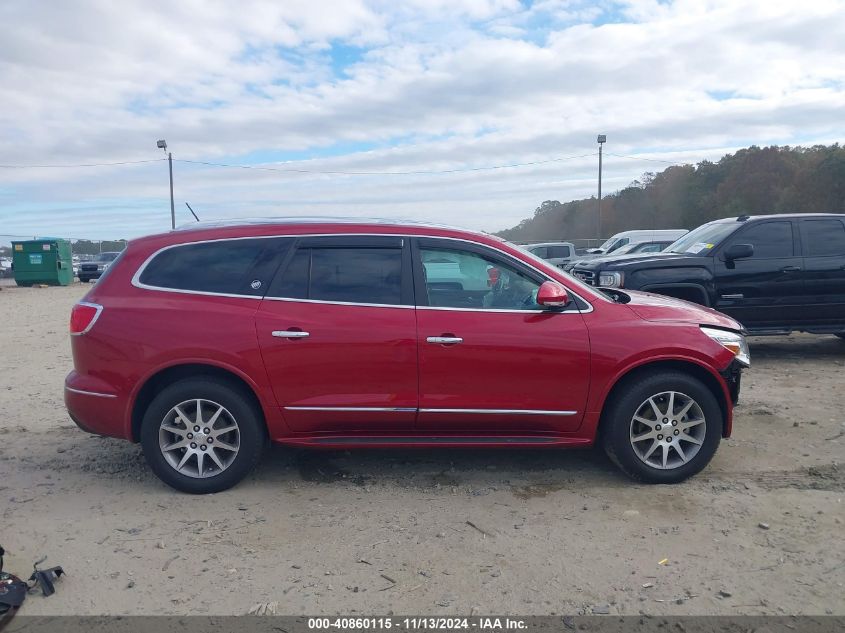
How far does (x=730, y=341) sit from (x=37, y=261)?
3001 cm

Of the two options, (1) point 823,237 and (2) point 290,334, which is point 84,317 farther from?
(1) point 823,237

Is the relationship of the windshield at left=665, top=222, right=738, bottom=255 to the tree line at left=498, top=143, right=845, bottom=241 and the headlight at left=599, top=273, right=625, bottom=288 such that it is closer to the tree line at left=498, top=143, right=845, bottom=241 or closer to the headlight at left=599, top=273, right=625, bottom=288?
the headlight at left=599, top=273, right=625, bottom=288

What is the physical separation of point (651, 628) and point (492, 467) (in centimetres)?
210

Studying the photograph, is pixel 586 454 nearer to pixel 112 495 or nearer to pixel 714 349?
pixel 714 349

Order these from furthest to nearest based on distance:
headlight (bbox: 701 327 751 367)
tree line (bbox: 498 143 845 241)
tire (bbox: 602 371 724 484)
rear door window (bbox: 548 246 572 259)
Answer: tree line (bbox: 498 143 845 241), rear door window (bbox: 548 246 572 259), headlight (bbox: 701 327 751 367), tire (bbox: 602 371 724 484)

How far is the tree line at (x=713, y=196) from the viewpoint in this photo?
120 feet

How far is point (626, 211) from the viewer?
52625mm

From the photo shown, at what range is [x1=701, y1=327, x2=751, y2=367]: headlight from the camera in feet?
15.8

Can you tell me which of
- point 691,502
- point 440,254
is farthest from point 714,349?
point 440,254

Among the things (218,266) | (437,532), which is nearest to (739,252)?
(437,532)

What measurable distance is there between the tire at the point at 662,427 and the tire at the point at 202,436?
8.03ft

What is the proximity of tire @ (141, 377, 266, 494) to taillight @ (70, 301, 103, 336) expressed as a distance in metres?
0.68

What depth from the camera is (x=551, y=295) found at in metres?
4.61

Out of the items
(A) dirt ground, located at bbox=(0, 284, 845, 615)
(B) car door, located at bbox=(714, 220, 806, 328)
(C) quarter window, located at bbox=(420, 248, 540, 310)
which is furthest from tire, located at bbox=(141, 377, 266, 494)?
(B) car door, located at bbox=(714, 220, 806, 328)
